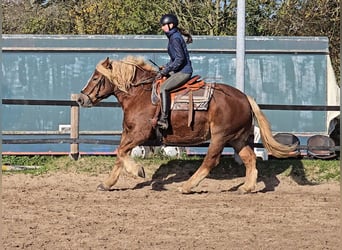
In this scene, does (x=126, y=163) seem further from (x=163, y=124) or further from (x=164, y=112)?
(x=164, y=112)

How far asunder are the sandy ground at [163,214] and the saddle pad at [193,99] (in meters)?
1.24

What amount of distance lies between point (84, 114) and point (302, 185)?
19.7 ft

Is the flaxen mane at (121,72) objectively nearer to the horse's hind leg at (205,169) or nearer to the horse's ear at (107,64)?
the horse's ear at (107,64)

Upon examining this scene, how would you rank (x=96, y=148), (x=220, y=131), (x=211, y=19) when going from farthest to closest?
(x=211, y=19), (x=96, y=148), (x=220, y=131)

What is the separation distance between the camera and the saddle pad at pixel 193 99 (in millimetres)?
9461

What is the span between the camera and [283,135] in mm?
12742

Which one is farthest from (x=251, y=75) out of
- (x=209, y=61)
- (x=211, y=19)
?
(x=211, y=19)

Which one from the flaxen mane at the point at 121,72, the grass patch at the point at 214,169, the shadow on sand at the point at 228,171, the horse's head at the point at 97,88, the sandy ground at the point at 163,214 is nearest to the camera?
the sandy ground at the point at 163,214

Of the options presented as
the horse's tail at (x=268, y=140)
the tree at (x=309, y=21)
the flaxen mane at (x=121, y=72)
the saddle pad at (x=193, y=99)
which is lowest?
the horse's tail at (x=268, y=140)

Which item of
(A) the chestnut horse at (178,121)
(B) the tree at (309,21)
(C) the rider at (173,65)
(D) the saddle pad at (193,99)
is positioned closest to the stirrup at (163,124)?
(C) the rider at (173,65)

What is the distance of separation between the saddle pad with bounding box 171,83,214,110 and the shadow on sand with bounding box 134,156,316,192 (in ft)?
4.87

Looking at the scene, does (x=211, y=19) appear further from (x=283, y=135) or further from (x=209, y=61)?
(x=283, y=135)

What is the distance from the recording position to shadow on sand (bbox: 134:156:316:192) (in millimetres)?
10688

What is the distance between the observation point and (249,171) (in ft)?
32.1
